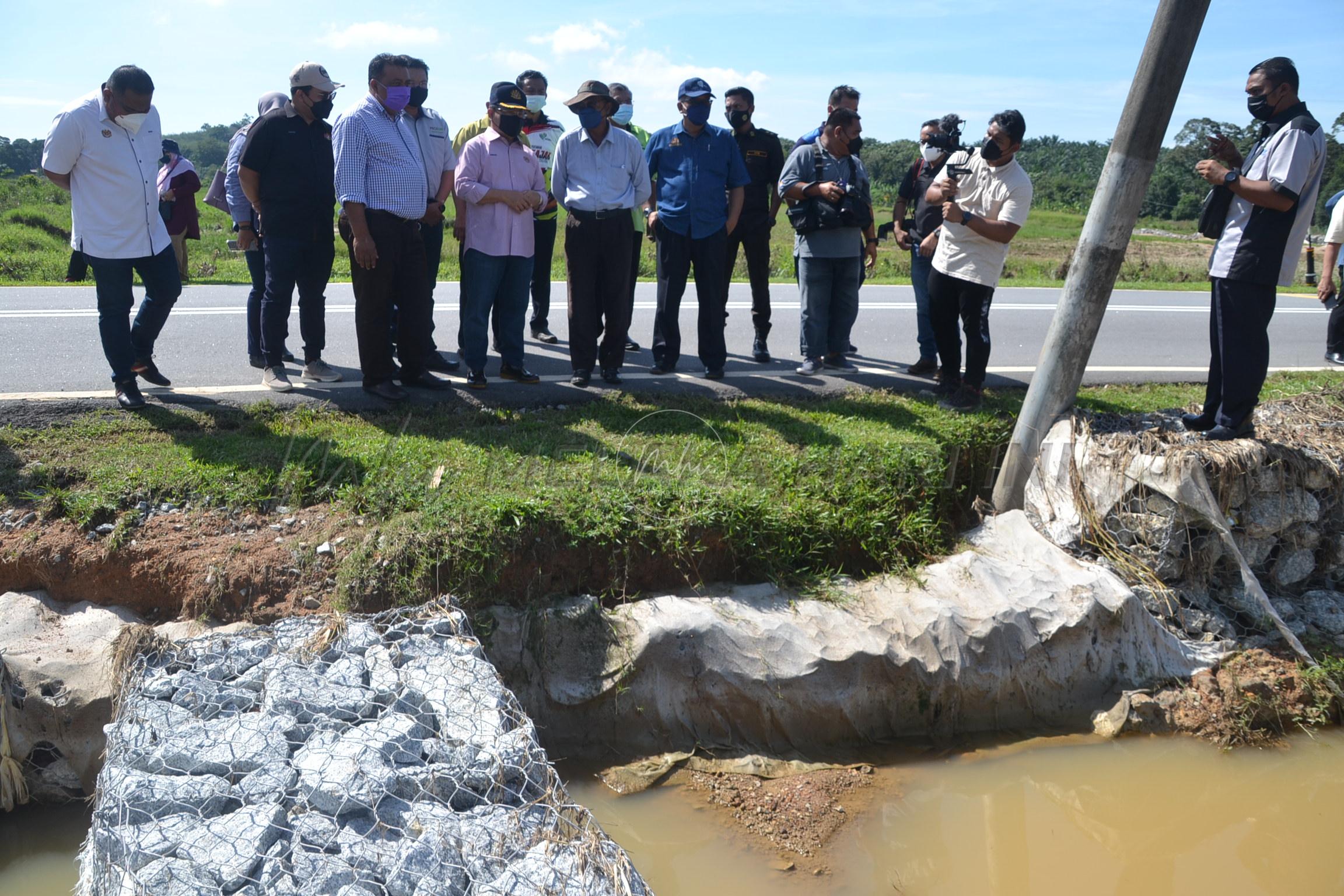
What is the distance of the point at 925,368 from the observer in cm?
736

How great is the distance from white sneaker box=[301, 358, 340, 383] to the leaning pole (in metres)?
4.33

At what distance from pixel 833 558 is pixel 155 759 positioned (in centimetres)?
319

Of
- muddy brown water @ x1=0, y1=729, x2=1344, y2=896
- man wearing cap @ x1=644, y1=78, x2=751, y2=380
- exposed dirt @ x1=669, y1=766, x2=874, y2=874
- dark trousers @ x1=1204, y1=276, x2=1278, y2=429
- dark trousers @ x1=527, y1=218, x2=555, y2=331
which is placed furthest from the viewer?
dark trousers @ x1=527, y1=218, x2=555, y2=331

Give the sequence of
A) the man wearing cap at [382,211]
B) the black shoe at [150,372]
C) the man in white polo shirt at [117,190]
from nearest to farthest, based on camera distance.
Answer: the man in white polo shirt at [117,190]
the man wearing cap at [382,211]
the black shoe at [150,372]

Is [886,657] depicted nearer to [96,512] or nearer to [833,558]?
[833,558]

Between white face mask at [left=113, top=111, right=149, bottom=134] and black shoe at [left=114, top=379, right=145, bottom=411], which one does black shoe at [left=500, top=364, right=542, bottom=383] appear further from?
white face mask at [left=113, top=111, right=149, bottom=134]

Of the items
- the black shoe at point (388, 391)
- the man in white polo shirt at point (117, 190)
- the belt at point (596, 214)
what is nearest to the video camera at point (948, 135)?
the belt at point (596, 214)

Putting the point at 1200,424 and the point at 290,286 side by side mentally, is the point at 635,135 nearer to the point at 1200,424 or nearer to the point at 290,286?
the point at 290,286

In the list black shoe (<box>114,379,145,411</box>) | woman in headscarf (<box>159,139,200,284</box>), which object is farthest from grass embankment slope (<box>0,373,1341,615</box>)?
woman in headscarf (<box>159,139,200,284</box>)

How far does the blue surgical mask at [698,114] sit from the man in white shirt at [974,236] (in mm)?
1585

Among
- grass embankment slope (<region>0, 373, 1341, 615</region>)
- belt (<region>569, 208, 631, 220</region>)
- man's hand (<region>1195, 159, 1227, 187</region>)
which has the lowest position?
grass embankment slope (<region>0, 373, 1341, 615</region>)

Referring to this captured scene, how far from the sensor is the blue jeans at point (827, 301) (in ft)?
23.1

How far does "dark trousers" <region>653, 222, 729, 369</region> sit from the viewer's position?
6746mm

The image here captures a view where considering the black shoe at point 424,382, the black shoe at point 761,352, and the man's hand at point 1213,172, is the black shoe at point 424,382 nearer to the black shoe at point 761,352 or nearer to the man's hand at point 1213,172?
→ the black shoe at point 761,352
